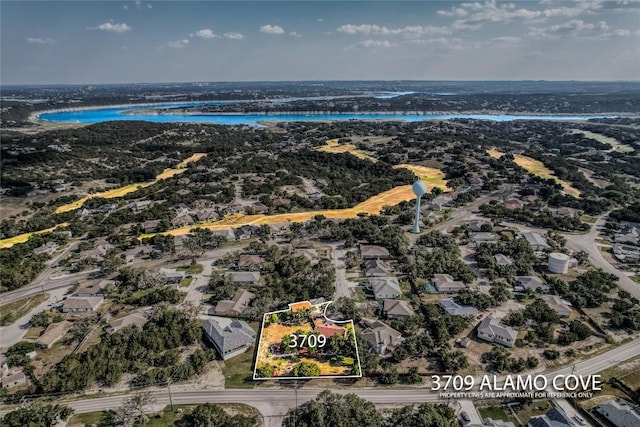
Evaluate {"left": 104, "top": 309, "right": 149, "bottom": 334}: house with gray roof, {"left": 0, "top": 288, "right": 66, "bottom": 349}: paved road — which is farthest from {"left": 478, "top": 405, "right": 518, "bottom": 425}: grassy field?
{"left": 0, "top": 288, "right": 66, "bottom": 349}: paved road

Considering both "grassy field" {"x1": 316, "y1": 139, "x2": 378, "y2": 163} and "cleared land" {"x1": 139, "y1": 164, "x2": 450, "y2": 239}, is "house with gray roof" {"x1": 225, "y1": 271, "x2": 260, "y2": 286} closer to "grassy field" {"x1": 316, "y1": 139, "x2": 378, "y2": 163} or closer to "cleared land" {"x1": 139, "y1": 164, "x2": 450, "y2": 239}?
"cleared land" {"x1": 139, "y1": 164, "x2": 450, "y2": 239}

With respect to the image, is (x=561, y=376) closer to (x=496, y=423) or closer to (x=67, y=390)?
(x=496, y=423)

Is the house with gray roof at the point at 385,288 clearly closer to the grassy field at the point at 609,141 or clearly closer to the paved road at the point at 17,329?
the paved road at the point at 17,329

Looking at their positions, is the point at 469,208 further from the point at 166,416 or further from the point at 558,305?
the point at 166,416

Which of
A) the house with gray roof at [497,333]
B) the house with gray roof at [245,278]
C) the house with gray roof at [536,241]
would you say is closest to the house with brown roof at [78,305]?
the house with gray roof at [245,278]

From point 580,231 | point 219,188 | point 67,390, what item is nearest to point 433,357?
point 67,390

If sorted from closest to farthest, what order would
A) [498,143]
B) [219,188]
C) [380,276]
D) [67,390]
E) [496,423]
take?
[496,423], [67,390], [380,276], [219,188], [498,143]
